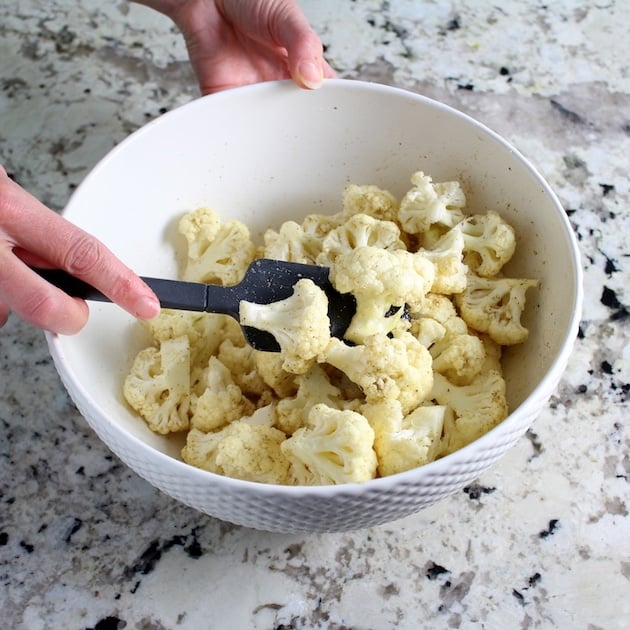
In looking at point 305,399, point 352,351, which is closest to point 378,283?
point 352,351

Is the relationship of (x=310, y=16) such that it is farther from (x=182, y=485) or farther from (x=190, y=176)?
(x=182, y=485)

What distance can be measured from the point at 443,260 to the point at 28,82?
1.19 metres

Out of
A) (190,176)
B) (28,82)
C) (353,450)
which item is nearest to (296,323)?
(353,450)

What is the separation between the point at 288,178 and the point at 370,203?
20cm

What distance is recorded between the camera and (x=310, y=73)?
1.39 metres

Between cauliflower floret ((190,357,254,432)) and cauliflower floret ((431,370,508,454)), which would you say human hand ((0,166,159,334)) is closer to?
cauliflower floret ((190,357,254,432))

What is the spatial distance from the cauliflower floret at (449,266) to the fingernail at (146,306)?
467mm

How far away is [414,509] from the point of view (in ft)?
3.45

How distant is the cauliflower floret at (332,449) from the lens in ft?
3.45

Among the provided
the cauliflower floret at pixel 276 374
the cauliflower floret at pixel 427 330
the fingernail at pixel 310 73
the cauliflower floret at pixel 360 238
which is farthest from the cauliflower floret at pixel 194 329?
the fingernail at pixel 310 73

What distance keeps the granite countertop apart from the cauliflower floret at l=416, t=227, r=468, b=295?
0.31 meters

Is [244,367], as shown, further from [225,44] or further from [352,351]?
[225,44]

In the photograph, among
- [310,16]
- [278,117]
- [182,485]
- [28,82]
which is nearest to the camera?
[182,485]

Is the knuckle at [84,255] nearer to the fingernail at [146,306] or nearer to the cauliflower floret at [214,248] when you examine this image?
the fingernail at [146,306]
